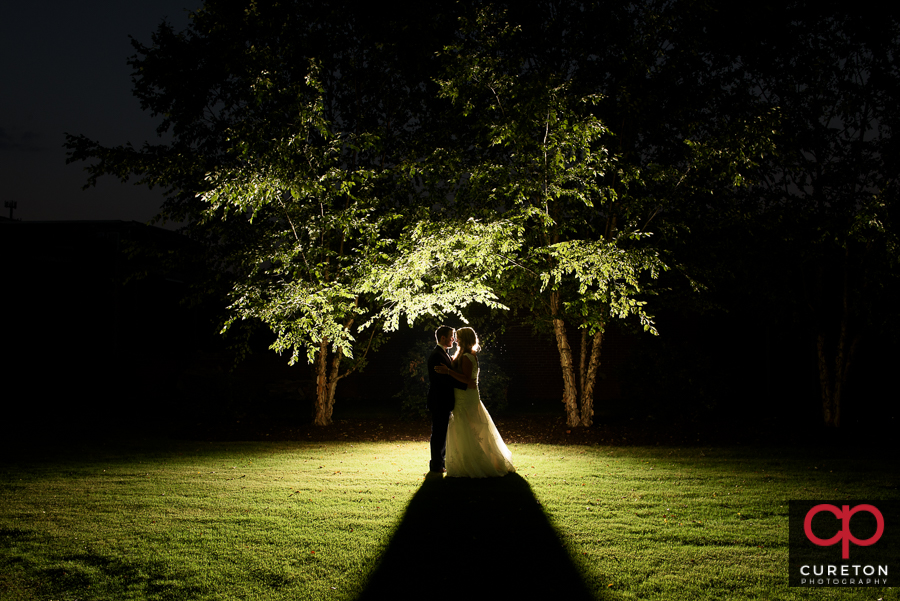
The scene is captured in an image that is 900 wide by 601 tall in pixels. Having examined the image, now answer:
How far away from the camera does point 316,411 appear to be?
1188 centimetres

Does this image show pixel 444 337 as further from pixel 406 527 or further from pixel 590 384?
pixel 590 384

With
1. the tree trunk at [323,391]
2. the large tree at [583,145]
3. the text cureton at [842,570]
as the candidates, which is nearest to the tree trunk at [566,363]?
the large tree at [583,145]

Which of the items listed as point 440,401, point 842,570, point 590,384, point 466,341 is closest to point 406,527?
point 440,401

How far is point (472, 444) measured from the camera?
281 inches

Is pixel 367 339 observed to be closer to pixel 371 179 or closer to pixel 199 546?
pixel 371 179

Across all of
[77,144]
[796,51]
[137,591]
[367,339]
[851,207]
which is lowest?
[137,591]

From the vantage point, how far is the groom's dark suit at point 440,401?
7371 mm

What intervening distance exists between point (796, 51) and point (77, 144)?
41.6ft

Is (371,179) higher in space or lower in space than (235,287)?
higher

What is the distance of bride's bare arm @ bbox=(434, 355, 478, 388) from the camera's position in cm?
730

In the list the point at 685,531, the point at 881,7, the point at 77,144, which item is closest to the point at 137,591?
the point at 685,531

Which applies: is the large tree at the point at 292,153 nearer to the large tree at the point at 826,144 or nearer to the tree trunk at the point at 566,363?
the tree trunk at the point at 566,363

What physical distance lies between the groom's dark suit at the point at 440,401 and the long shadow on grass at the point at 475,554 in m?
1.13

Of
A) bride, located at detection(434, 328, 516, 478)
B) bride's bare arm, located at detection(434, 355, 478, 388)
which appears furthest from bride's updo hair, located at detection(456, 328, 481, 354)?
bride's bare arm, located at detection(434, 355, 478, 388)
